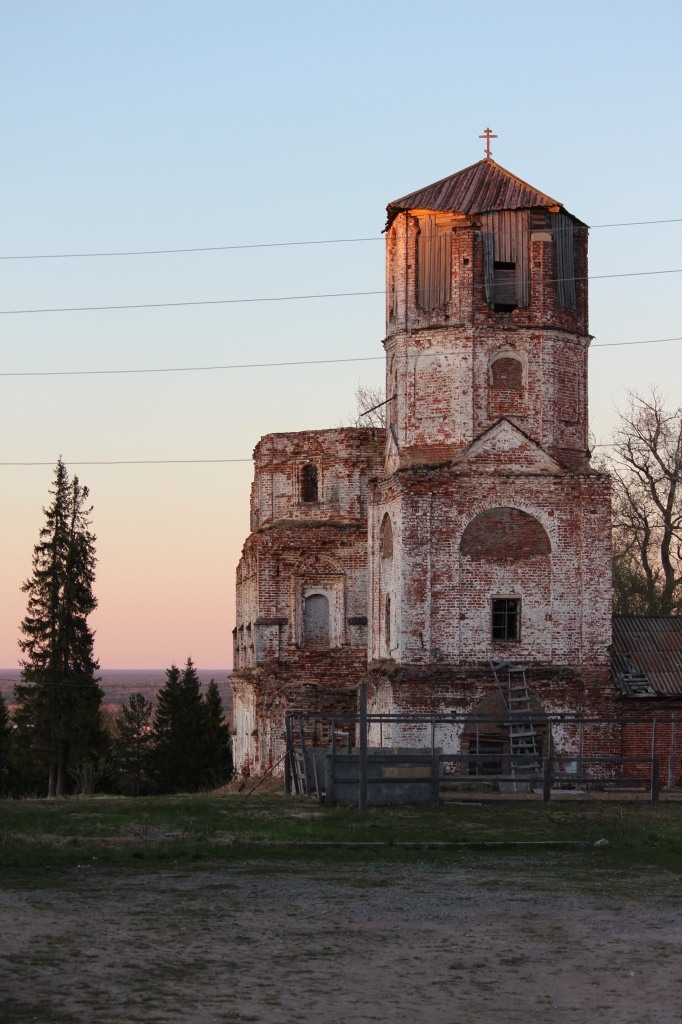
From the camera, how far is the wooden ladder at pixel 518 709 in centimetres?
2944

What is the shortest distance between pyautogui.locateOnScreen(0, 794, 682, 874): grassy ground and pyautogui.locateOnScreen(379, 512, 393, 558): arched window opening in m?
8.34

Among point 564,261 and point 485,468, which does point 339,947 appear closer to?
point 485,468

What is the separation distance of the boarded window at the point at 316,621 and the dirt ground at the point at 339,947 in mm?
23027

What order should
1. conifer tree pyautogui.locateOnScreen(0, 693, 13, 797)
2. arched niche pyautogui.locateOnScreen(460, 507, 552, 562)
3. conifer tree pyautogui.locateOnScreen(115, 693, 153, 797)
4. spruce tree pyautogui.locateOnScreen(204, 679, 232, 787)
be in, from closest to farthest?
arched niche pyautogui.locateOnScreen(460, 507, 552, 562), conifer tree pyautogui.locateOnScreen(0, 693, 13, 797), spruce tree pyautogui.locateOnScreen(204, 679, 232, 787), conifer tree pyautogui.locateOnScreen(115, 693, 153, 797)

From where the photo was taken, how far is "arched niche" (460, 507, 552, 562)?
30.9 meters

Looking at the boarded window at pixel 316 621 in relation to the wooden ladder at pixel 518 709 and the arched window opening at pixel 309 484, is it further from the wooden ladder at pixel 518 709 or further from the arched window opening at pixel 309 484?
the wooden ladder at pixel 518 709

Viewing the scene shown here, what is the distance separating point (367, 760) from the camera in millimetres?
23281

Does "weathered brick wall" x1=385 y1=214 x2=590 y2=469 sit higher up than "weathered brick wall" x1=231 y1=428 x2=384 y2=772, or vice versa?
"weathered brick wall" x1=385 y1=214 x2=590 y2=469

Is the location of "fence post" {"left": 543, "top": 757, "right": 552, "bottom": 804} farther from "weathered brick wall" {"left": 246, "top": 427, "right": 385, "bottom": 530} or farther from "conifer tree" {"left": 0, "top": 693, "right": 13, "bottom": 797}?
"conifer tree" {"left": 0, "top": 693, "right": 13, "bottom": 797}

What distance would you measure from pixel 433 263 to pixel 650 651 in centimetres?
977

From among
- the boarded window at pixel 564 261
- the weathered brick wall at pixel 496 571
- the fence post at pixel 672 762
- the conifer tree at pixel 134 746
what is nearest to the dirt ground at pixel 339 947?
the fence post at pixel 672 762

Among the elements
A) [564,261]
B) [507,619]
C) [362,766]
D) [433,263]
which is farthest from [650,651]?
[362,766]

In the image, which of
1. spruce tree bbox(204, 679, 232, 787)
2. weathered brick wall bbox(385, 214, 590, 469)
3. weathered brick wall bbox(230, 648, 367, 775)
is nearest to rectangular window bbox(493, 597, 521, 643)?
weathered brick wall bbox(385, 214, 590, 469)

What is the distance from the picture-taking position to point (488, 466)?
31.1 meters
